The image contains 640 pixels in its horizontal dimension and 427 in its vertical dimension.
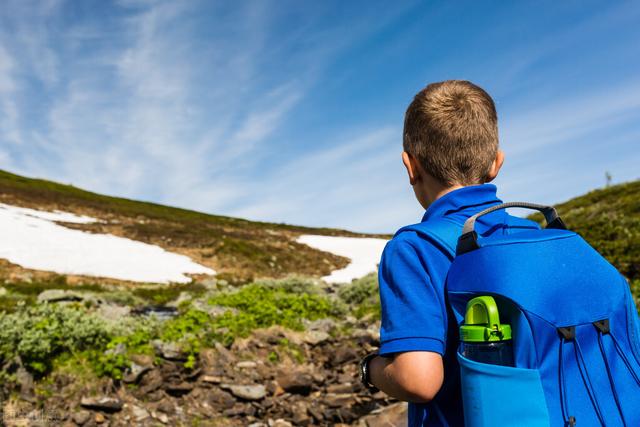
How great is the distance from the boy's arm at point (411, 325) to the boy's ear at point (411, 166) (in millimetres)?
319

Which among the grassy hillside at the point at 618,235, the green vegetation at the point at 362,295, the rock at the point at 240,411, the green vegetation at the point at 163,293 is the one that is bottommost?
the rock at the point at 240,411

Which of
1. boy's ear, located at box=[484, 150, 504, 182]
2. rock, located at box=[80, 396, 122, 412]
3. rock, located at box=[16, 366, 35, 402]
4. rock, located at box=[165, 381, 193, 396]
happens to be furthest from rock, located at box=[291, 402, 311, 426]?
boy's ear, located at box=[484, 150, 504, 182]

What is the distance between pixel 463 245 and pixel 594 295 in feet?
1.52

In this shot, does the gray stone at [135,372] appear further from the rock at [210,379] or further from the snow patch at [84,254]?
the snow patch at [84,254]

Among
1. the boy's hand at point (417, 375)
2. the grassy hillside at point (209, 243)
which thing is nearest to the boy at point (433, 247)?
the boy's hand at point (417, 375)

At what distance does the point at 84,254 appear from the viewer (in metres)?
29.3

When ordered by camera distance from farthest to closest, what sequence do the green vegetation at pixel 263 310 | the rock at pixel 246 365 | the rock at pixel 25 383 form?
the green vegetation at pixel 263 310 → the rock at pixel 246 365 → the rock at pixel 25 383

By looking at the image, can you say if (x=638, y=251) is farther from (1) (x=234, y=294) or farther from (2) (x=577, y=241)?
(2) (x=577, y=241)

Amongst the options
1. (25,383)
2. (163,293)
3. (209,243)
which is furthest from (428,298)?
(209,243)

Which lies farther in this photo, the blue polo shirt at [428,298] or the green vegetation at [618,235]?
the green vegetation at [618,235]

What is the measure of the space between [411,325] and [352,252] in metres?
46.2

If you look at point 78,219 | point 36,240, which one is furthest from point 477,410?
point 78,219

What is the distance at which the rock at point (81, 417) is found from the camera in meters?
6.50

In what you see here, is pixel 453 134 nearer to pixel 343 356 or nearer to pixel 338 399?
pixel 338 399
